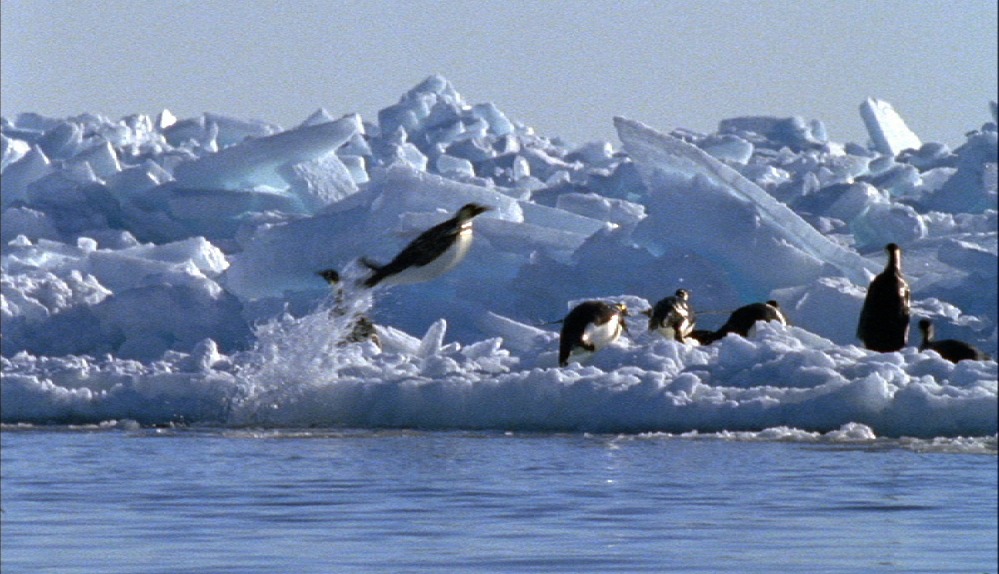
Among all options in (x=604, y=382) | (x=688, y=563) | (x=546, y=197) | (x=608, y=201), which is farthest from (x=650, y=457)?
(x=546, y=197)

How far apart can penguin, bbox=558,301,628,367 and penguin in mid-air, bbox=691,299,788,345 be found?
126 cm

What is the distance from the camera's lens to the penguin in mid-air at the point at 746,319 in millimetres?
13188

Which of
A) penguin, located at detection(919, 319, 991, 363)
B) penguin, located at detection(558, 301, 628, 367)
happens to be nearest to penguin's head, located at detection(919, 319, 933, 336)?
penguin, located at detection(919, 319, 991, 363)

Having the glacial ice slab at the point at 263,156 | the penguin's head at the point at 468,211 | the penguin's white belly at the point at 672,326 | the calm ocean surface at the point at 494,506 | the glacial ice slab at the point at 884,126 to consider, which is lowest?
the calm ocean surface at the point at 494,506

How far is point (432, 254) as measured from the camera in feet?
39.0

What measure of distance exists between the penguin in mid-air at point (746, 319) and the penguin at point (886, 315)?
0.60 meters

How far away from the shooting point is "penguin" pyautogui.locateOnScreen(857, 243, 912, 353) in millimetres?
12961

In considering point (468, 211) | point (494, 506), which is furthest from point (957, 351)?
point (494, 506)

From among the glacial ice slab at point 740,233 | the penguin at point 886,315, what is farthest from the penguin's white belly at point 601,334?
the glacial ice slab at point 740,233

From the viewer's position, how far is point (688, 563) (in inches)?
220

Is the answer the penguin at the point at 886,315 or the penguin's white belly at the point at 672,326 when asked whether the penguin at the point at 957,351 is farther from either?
the penguin's white belly at the point at 672,326

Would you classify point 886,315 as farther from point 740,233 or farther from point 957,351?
point 740,233

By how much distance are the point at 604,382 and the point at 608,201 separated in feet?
28.3

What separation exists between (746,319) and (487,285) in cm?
393
